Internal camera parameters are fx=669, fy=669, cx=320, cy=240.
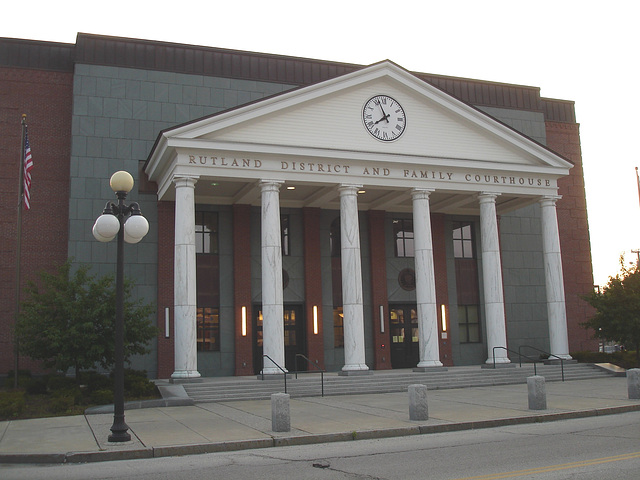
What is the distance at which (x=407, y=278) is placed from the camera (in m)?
32.4

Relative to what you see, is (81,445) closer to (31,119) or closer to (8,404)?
(8,404)

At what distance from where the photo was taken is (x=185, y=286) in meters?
23.9

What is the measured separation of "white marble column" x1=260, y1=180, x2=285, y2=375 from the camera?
967 inches

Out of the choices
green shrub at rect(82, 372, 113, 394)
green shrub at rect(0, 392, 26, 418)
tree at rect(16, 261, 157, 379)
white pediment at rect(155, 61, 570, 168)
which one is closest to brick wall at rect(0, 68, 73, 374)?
tree at rect(16, 261, 157, 379)

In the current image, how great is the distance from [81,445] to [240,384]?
33.4ft

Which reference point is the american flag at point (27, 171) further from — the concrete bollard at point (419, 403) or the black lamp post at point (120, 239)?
the concrete bollard at point (419, 403)

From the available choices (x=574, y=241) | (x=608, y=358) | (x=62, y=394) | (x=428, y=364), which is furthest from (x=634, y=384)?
(x=574, y=241)

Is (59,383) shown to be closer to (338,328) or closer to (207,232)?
(207,232)

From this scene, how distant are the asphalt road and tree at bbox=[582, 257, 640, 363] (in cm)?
1649

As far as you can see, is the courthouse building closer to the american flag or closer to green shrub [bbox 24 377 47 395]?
the american flag

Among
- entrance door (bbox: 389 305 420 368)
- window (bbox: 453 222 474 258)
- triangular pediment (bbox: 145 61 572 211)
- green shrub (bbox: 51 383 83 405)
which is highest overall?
triangular pediment (bbox: 145 61 572 211)

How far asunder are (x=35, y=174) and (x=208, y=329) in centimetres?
988

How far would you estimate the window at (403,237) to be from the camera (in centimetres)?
3270

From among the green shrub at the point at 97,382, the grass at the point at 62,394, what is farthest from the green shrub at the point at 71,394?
the green shrub at the point at 97,382
